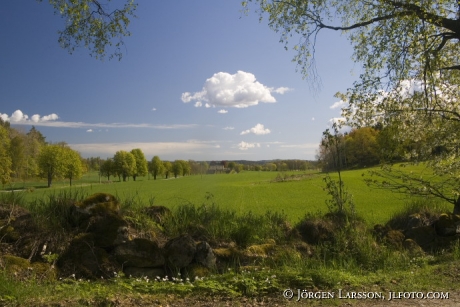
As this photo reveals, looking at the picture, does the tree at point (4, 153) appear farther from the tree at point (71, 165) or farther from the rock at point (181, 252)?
the rock at point (181, 252)

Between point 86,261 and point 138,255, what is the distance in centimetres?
95

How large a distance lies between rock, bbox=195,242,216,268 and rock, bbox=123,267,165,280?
0.75m

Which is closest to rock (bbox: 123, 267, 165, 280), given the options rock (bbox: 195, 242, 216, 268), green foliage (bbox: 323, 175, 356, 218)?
rock (bbox: 195, 242, 216, 268)

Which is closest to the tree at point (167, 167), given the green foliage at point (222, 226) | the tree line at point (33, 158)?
the tree line at point (33, 158)

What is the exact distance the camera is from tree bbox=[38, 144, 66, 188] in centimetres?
6159

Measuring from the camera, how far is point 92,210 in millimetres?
8305

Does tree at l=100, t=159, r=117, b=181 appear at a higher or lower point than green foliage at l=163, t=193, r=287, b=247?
higher

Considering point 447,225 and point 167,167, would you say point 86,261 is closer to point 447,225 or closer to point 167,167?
point 447,225

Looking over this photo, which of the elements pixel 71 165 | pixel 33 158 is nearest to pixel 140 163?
pixel 71 165

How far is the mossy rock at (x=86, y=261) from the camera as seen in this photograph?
6715 millimetres

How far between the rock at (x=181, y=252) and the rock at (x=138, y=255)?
17 cm

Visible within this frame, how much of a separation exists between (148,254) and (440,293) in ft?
16.5

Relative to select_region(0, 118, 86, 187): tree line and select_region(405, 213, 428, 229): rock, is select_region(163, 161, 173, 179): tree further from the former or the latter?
select_region(405, 213, 428, 229): rock

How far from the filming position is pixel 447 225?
9844mm
